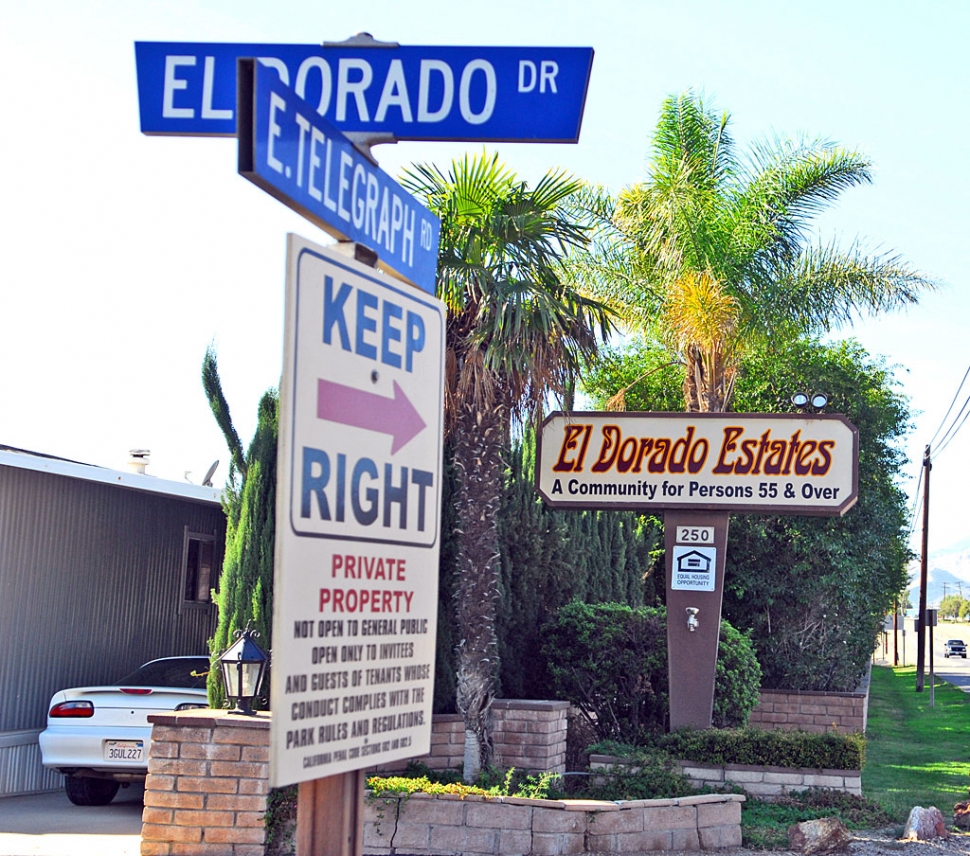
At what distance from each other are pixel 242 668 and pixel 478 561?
2565mm

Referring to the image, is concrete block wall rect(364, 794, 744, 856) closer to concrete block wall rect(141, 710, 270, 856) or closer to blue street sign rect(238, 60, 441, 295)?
concrete block wall rect(141, 710, 270, 856)

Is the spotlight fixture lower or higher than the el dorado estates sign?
higher

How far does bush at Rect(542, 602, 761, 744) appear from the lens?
483 inches

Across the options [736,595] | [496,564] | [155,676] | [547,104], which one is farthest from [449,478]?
[736,595]

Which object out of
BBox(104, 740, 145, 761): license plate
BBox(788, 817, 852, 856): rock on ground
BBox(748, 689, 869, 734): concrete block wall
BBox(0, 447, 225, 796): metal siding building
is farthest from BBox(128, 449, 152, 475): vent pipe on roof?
BBox(748, 689, 869, 734): concrete block wall

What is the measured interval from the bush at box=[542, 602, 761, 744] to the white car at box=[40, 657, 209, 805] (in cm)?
397

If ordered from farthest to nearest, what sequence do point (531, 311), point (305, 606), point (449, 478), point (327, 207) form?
1. point (449, 478)
2. point (531, 311)
3. point (327, 207)
4. point (305, 606)

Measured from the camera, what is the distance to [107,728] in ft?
33.2

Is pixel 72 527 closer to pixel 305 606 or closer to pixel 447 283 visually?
pixel 447 283

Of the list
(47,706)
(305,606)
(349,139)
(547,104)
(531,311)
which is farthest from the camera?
(47,706)

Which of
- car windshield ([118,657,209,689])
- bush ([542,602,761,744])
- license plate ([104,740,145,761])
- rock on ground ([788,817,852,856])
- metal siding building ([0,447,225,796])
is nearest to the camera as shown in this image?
rock on ground ([788,817,852,856])

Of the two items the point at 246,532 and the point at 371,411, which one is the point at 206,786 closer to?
the point at 246,532

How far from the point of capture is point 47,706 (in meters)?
11.5

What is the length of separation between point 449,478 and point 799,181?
24.9 ft
